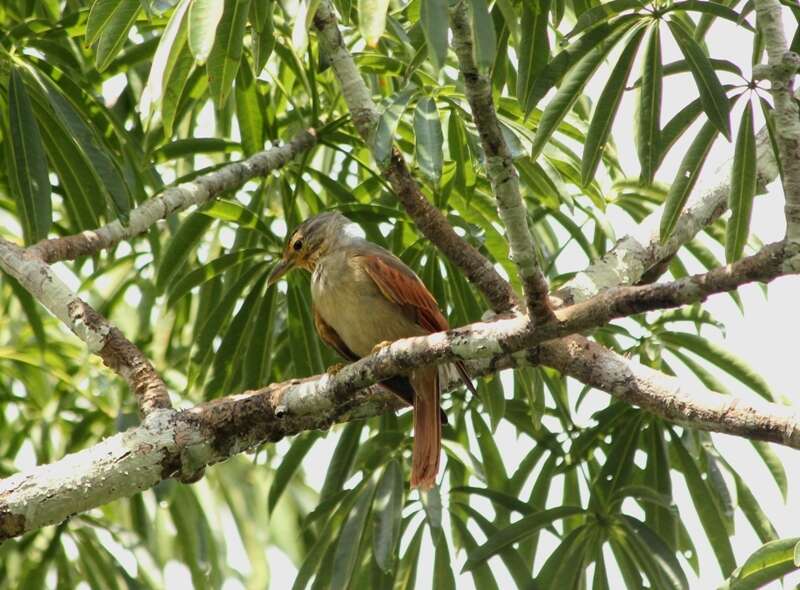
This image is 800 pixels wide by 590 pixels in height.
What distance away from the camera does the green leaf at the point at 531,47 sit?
3441mm

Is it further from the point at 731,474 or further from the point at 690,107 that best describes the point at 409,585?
the point at 690,107

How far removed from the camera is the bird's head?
4594 mm

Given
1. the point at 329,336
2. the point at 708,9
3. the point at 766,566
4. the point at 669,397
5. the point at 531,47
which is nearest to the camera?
the point at 766,566

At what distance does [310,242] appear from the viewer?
185 inches

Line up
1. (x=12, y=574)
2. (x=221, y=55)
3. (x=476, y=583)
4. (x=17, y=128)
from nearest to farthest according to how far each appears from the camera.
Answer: (x=221, y=55), (x=17, y=128), (x=476, y=583), (x=12, y=574)

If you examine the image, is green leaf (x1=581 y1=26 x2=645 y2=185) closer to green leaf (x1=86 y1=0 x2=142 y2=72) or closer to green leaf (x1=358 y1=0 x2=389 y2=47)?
green leaf (x1=358 y1=0 x2=389 y2=47)

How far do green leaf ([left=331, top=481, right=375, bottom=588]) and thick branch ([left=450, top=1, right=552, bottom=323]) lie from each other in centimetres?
146

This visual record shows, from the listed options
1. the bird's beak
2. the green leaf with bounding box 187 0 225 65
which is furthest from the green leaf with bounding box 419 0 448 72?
the bird's beak

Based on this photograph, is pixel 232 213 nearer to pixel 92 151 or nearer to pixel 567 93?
pixel 92 151

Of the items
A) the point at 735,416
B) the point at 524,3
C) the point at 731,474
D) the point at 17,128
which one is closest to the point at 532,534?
the point at 731,474

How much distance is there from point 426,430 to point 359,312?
54 centimetres

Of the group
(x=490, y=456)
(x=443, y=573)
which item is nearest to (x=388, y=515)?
(x=443, y=573)

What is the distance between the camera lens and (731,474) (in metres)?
4.57

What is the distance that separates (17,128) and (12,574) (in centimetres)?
203
